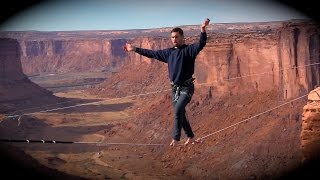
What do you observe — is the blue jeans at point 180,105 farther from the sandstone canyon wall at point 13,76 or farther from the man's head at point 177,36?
the sandstone canyon wall at point 13,76

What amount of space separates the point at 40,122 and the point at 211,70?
46.1ft

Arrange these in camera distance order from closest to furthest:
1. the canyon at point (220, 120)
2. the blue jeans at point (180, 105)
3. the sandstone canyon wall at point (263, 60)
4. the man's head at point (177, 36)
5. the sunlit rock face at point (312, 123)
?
the man's head at point (177, 36), the blue jeans at point (180, 105), the sunlit rock face at point (312, 123), the canyon at point (220, 120), the sandstone canyon wall at point (263, 60)

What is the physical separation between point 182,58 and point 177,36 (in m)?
0.21

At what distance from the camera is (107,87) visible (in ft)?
158

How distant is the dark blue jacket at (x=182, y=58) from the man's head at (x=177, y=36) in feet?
0.16

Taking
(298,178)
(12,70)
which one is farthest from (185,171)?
(12,70)

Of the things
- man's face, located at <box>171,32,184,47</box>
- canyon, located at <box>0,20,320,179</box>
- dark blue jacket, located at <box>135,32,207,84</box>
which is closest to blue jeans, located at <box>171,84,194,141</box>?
dark blue jacket, located at <box>135,32,207,84</box>

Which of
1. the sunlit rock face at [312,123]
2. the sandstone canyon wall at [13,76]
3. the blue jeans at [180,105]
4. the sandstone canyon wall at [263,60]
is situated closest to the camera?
the blue jeans at [180,105]

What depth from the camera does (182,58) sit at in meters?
3.92

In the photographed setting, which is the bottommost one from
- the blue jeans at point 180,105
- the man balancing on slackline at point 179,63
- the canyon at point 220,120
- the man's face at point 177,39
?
the canyon at point 220,120

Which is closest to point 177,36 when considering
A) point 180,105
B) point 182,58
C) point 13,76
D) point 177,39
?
point 177,39

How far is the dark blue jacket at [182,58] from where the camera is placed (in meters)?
3.89

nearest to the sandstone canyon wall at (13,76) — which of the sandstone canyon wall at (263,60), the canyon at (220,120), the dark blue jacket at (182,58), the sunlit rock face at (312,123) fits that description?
the canyon at (220,120)

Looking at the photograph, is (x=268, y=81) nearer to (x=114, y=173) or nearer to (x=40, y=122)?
(x=114, y=173)
